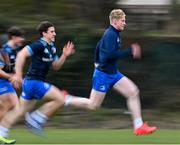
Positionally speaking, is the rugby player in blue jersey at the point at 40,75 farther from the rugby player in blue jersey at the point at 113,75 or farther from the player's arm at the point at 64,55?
the rugby player in blue jersey at the point at 113,75

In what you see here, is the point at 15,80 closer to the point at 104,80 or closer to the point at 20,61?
the point at 20,61

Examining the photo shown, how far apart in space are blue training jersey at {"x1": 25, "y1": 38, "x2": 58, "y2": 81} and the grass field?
3.26ft

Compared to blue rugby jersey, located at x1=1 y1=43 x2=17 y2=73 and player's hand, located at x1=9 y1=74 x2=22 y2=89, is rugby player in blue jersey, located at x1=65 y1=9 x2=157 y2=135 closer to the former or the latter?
blue rugby jersey, located at x1=1 y1=43 x2=17 y2=73

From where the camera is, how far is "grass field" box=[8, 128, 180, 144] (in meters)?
10.8

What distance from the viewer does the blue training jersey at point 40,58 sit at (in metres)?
10.7

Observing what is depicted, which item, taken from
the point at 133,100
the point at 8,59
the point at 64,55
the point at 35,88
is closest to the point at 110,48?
the point at 64,55

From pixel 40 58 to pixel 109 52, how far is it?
40.9 inches

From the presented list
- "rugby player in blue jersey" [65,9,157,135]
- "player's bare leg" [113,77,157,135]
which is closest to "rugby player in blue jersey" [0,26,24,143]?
"rugby player in blue jersey" [65,9,157,135]

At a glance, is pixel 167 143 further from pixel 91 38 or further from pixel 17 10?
pixel 17 10

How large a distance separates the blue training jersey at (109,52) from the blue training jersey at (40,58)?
774mm

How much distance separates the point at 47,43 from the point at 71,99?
1.10 meters

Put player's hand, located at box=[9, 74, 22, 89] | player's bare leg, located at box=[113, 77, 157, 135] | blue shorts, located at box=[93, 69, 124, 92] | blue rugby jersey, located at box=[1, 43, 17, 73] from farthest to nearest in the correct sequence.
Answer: blue shorts, located at box=[93, 69, 124, 92], player's bare leg, located at box=[113, 77, 157, 135], blue rugby jersey, located at box=[1, 43, 17, 73], player's hand, located at box=[9, 74, 22, 89]

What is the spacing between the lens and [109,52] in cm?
1088

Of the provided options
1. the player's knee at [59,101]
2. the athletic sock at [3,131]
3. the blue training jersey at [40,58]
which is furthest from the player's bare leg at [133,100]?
the athletic sock at [3,131]
